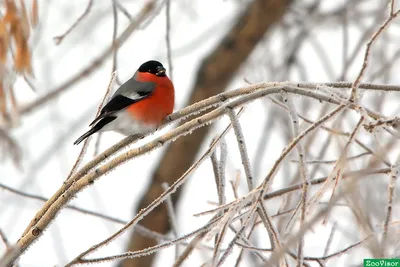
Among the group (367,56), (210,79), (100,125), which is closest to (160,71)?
(100,125)

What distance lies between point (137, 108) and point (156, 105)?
93 mm

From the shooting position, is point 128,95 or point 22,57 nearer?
point 22,57

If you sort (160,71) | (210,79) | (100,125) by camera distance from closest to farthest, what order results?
(100,125) < (160,71) < (210,79)

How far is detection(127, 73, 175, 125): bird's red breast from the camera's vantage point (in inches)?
126

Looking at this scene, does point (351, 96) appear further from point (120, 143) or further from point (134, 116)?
point (134, 116)

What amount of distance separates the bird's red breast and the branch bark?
8.51 feet

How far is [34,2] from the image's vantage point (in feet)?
8.33

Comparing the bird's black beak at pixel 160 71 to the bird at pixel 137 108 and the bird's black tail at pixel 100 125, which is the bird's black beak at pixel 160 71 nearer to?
the bird at pixel 137 108

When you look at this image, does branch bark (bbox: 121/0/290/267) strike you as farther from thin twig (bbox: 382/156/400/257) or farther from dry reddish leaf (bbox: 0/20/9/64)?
thin twig (bbox: 382/156/400/257)

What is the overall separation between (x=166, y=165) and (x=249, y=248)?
4435 millimetres

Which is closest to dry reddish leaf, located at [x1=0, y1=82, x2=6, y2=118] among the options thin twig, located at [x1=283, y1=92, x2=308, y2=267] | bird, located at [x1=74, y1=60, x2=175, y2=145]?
bird, located at [x1=74, y1=60, x2=175, y2=145]

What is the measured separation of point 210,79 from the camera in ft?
20.2

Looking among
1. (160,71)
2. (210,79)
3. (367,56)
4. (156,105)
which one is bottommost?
(367,56)

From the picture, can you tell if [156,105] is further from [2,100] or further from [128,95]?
[2,100]
